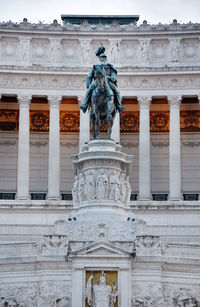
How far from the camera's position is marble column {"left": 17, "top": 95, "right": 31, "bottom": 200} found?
7450cm

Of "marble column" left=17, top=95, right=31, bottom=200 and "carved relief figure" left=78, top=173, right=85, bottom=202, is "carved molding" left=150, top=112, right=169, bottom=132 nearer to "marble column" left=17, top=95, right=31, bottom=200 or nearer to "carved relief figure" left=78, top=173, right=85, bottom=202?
"marble column" left=17, top=95, right=31, bottom=200

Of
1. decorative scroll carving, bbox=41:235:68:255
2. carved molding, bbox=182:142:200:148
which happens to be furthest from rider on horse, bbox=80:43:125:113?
carved molding, bbox=182:142:200:148

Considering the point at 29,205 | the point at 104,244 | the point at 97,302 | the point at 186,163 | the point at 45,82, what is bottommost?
the point at 97,302

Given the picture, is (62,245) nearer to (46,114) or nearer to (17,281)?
(17,281)

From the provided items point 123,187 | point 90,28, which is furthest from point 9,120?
point 123,187

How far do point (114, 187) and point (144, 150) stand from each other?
31.8 m

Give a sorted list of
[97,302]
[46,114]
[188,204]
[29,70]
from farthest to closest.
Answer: [46,114] < [29,70] < [188,204] < [97,302]

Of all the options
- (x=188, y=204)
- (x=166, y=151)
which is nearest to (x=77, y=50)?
(x=166, y=151)

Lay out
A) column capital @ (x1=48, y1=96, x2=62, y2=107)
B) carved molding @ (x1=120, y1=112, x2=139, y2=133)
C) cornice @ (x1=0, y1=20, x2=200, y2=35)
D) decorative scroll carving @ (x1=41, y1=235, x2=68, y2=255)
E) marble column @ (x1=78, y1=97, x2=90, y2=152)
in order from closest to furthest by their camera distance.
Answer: decorative scroll carving @ (x1=41, y1=235, x2=68, y2=255) < marble column @ (x1=78, y1=97, x2=90, y2=152) < column capital @ (x1=48, y1=96, x2=62, y2=107) < cornice @ (x1=0, y1=20, x2=200, y2=35) < carved molding @ (x1=120, y1=112, x2=139, y2=133)

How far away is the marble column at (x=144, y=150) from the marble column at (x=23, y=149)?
976 cm

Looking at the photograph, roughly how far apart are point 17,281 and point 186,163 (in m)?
44.5

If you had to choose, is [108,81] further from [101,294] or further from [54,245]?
[101,294]

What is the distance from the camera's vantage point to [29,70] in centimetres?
7756

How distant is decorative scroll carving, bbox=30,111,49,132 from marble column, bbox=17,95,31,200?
5.28 m
